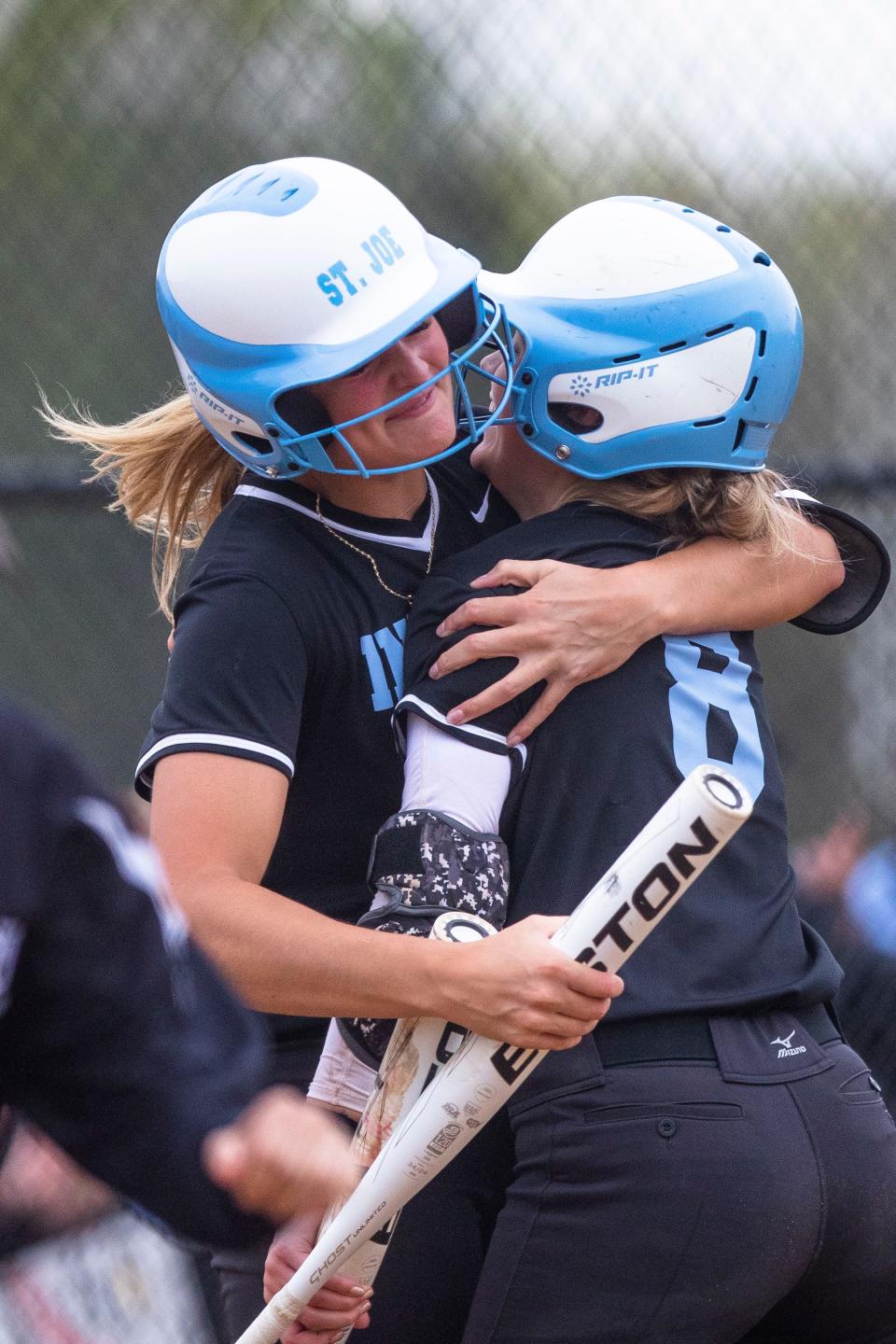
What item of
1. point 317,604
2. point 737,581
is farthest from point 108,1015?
point 737,581

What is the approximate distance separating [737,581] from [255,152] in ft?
6.52

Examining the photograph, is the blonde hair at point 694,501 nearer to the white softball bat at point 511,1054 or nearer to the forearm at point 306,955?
the white softball bat at point 511,1054

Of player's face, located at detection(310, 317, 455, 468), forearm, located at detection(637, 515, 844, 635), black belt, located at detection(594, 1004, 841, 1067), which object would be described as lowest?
black belt, located at detection(594, 1004, 841, 1067)

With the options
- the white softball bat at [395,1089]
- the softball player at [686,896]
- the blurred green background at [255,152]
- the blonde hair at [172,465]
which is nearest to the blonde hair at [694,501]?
the softball player at [686,896]

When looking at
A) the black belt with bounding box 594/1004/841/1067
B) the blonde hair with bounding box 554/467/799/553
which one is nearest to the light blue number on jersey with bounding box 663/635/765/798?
the blonde hair with bounding box 554/467/799/553

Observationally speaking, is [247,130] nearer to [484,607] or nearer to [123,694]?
[123,694]

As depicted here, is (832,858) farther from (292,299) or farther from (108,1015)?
(108,1015)

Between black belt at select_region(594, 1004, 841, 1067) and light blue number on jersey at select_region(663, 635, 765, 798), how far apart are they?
0.77 ft

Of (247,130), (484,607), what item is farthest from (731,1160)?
(247,130)

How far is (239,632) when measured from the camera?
4.76 ft

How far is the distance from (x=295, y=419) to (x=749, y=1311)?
3.09 ft

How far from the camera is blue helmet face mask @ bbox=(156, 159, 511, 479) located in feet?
4.94

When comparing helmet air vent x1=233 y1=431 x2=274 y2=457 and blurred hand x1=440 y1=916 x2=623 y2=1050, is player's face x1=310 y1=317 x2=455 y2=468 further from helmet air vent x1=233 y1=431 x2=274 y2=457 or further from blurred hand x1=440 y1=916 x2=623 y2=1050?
blurred hand x1=440 y1=916 x2=623 y2=1050

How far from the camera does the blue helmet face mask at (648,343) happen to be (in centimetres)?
161
